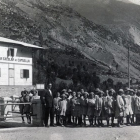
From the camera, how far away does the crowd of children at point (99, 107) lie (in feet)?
34.1

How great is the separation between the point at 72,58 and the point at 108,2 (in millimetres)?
44925

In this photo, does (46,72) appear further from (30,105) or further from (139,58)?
(30,105)

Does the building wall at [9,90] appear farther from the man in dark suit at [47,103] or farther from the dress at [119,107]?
the dress at [119,107]

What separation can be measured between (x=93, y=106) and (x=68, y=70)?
48670 millimetres

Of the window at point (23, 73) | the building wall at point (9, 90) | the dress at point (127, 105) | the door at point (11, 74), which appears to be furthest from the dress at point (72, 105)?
the window at point (23, 73)

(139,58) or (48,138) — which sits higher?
(139,58)

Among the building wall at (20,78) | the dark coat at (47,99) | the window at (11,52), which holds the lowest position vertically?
the dark coat at (47,99)

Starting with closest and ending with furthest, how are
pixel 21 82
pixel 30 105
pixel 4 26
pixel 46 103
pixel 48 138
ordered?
pixel 48 138
pixel 46 103
pixel 30 105
pixel 21 82
pixel 4 26

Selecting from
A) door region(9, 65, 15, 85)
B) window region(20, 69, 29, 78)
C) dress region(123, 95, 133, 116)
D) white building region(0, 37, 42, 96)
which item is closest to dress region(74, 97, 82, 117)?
dress region(123, 95, 133, 116)

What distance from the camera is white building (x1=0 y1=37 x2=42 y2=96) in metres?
30.7

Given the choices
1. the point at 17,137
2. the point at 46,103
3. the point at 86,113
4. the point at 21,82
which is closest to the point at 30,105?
the point at 46,103

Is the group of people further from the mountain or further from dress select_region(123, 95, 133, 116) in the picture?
the mountain

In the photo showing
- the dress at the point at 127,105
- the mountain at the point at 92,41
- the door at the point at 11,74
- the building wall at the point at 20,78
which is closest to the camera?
the dress at the point at 127,105

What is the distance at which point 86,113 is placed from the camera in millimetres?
10648
